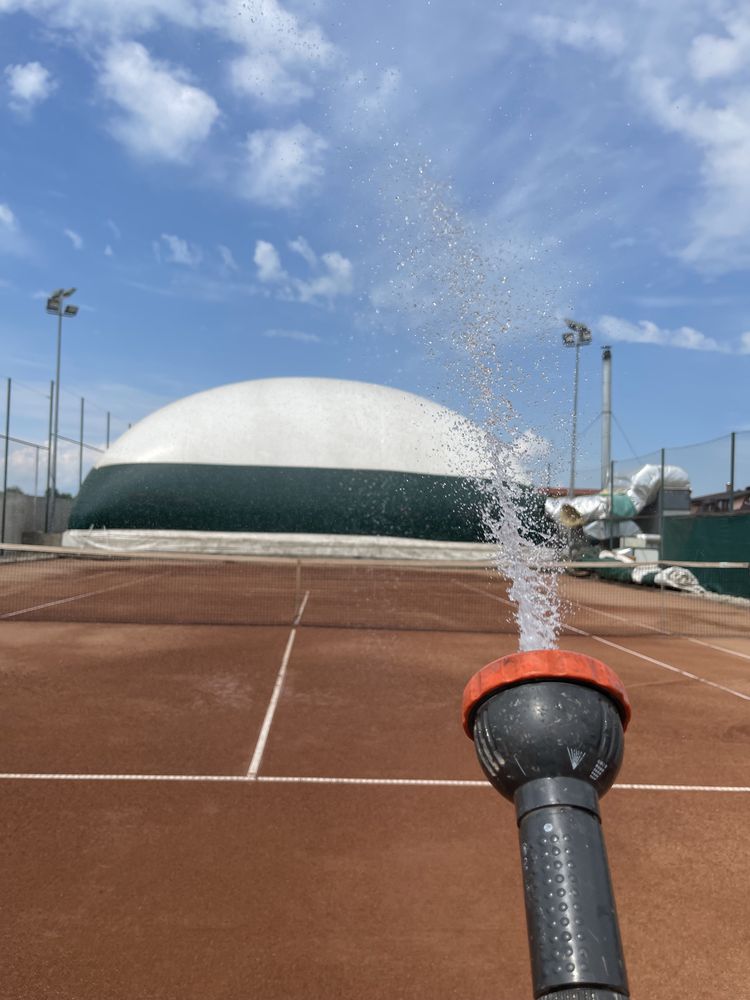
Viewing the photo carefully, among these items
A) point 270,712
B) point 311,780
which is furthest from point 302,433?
point 311,780

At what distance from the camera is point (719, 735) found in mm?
7605

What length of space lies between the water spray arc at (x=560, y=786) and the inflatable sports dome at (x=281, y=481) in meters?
38.2

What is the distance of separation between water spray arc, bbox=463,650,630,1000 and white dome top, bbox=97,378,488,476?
3945 cm

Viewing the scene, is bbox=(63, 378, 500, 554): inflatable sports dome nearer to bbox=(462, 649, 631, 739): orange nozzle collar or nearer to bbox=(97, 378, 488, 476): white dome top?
bbox=(97, 378, 488, 476): white dome top

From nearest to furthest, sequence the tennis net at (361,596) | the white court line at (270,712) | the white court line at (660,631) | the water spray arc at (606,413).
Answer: the white court line at (270,712)
the white court line at (660,631)
the tennis net at (361,596)
the water spray arc at (606,413)

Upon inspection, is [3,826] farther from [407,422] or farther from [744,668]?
[407,422]

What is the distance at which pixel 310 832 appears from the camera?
5.06 m

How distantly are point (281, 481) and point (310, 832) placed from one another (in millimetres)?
36797

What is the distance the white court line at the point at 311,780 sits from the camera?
19.5 ft

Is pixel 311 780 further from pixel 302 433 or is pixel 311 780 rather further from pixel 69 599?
pixel 302 433

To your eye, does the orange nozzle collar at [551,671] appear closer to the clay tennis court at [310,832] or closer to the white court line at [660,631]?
the clay tennis court at [310,832]

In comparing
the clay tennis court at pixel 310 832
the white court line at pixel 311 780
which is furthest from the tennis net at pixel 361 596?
the white court line at pixel 311 780

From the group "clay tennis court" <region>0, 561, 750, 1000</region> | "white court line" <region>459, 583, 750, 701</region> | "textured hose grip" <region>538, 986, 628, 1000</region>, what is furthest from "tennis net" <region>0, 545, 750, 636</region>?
"textured hose grip" <region>538, 986, 628, 1000</region>

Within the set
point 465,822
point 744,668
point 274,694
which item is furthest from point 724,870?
point 744,668
